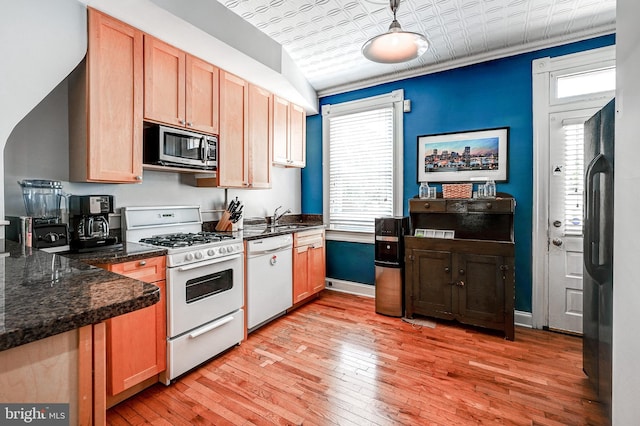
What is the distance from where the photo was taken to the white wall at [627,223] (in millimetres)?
1048

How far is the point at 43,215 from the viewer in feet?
6.63

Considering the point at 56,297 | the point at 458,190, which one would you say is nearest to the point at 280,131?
the point at 458,190

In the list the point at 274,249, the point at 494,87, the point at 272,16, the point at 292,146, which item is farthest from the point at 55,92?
the point at 494,87

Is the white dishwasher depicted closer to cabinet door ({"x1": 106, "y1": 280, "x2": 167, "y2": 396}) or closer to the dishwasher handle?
the dishwasher handle

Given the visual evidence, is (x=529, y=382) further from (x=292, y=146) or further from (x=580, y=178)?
(x=292, y=146)

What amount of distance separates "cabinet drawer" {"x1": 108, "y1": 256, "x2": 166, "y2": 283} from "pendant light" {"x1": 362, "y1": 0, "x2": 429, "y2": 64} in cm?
198

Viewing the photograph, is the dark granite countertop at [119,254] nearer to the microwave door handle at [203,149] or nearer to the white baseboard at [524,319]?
the microwave door handle at [203,149]

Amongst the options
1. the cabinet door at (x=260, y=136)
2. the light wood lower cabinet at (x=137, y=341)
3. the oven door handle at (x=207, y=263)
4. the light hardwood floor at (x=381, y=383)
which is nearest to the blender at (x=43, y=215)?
the light wood lower cabinet at (x=137, y=341)

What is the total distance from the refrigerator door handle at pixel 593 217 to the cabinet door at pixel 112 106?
→ 3047 millimetres

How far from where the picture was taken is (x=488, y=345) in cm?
272

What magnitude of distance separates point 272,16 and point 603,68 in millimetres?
2980

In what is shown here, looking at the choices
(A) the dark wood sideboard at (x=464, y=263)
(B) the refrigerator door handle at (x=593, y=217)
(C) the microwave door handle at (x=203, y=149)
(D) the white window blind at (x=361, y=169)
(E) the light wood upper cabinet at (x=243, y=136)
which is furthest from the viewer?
(D) the white window blind at (x=361, y=169)

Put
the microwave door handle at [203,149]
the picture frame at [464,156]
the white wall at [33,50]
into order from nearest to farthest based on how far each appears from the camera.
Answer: the white wall at [33,50] → the microwave door handle at [203,149] → the picture frame at [464,156]

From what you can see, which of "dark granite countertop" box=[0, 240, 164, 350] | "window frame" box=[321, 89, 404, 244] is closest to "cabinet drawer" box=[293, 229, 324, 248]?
"window frame" box=[321, 89, 404, 244]
